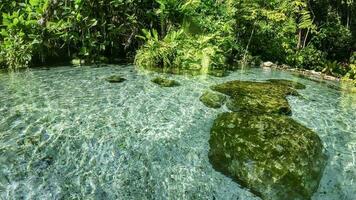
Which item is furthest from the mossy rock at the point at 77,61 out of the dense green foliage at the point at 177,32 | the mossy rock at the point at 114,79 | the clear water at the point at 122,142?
the clear water at the point at 122,142

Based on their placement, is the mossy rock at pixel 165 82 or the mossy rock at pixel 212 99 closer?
the mossy rock at pixel 212 99

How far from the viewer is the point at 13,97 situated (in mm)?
7723

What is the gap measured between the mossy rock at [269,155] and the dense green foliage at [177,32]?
611 cm

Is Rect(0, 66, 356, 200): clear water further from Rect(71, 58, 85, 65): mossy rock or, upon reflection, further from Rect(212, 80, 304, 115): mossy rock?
Rect(71, 58, 85, 65): mossy rock

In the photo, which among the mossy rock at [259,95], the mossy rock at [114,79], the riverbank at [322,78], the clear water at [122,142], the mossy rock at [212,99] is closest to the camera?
the clear water at [122,142]

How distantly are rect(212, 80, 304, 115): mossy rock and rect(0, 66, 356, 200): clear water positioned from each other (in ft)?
1.07

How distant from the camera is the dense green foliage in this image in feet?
38.7

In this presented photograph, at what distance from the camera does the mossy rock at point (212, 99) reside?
7715 millimetres

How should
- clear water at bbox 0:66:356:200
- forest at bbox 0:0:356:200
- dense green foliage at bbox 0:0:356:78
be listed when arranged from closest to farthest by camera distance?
clear water at bbox 0:66:356:200 < forest at bbox 0:0:356:200 < dense green foliage at bbox 0:0:356:78

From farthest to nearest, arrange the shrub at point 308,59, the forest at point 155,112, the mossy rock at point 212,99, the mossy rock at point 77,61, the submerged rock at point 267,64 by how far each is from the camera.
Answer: the shrub at point 308,59
the submerged rock at point 267,64
the mossy rock at point 77,61
the mossy rock at point 212,99
the forest at point 155,112

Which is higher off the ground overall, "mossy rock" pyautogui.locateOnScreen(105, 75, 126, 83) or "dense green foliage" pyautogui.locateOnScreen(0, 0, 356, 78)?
"dense green foliage" pyautogui.locateOnScreen(0, 0, 356, 78)

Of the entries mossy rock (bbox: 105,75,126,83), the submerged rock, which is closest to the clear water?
mossy rock (bbox: 105,75,126,83)

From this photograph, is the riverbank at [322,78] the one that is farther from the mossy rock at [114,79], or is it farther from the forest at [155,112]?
the mossy rock at [114,79]

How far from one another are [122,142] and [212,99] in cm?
263
